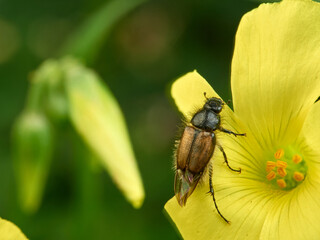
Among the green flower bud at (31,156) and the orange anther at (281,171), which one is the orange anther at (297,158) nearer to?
the orange anther at (281,171)

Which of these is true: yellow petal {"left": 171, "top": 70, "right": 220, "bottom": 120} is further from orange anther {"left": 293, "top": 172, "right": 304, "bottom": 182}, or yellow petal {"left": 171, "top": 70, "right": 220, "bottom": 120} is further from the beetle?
orange anther {"left": 293, "top": 172, "right": 304, "bottom": 182}

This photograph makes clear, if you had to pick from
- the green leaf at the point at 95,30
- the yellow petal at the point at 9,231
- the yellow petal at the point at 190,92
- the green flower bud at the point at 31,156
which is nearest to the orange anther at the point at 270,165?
the yellow petal at the point at 190,92

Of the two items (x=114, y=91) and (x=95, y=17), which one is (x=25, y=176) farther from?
(x=114, y=91)

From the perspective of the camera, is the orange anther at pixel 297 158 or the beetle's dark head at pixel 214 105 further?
the orange anther at pixel 297 158

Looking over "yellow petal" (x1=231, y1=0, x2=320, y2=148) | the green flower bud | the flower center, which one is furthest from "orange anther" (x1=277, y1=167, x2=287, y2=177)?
the green flower bud

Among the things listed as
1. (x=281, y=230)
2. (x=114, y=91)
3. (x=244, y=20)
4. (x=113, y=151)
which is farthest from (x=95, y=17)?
(x=281, y=230)

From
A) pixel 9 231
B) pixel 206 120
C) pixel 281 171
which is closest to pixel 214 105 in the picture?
pixel 206 120
